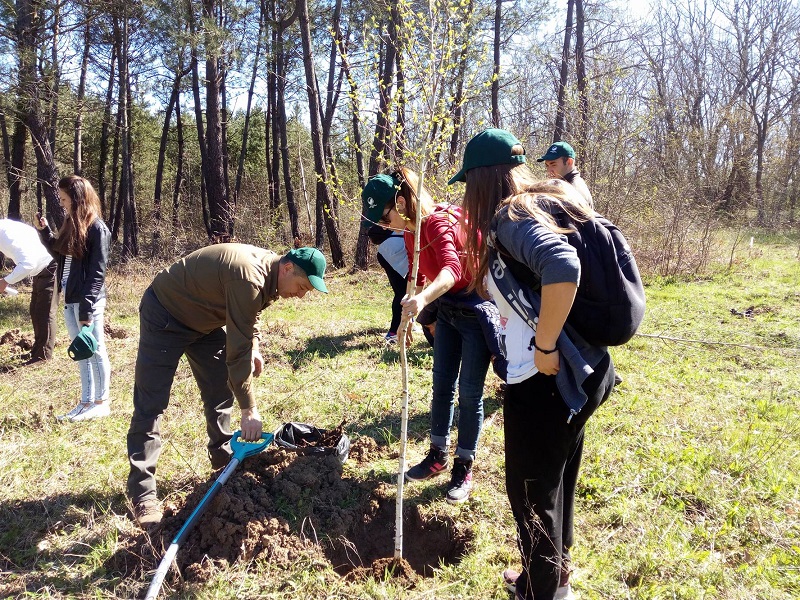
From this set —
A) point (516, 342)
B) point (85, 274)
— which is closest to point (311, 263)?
point (516, 342)

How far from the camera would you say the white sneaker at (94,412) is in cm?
439

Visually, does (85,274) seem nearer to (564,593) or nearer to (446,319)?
(446,319)

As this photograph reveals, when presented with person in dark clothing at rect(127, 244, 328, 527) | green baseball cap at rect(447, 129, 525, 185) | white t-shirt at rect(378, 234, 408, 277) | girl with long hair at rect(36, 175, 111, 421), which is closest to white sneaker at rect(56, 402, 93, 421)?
girl with long hair at rect(36, 175, 111, 421)

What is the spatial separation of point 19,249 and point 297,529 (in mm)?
3245

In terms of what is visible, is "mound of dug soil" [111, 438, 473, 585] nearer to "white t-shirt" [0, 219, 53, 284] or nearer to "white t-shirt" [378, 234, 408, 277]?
"white t-shirt" [378, 234, 408, 277]

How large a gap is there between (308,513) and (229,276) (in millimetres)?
1322

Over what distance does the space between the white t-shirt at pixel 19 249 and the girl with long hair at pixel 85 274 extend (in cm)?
17

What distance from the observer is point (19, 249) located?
4312mm

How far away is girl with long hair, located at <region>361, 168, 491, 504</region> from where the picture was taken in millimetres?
2893

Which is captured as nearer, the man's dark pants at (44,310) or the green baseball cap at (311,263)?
the green baseball cap at (311,263)

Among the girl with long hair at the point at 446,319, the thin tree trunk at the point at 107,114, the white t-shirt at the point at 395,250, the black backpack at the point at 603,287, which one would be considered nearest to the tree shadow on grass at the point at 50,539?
the girl with long hair at the point at 446,319

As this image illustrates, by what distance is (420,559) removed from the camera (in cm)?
288

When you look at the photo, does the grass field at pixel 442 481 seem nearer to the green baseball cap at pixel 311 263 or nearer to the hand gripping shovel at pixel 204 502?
the hand gripping shovel at pixel 204 502

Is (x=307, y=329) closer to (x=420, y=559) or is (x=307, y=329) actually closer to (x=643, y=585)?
(x=420, y=559)
